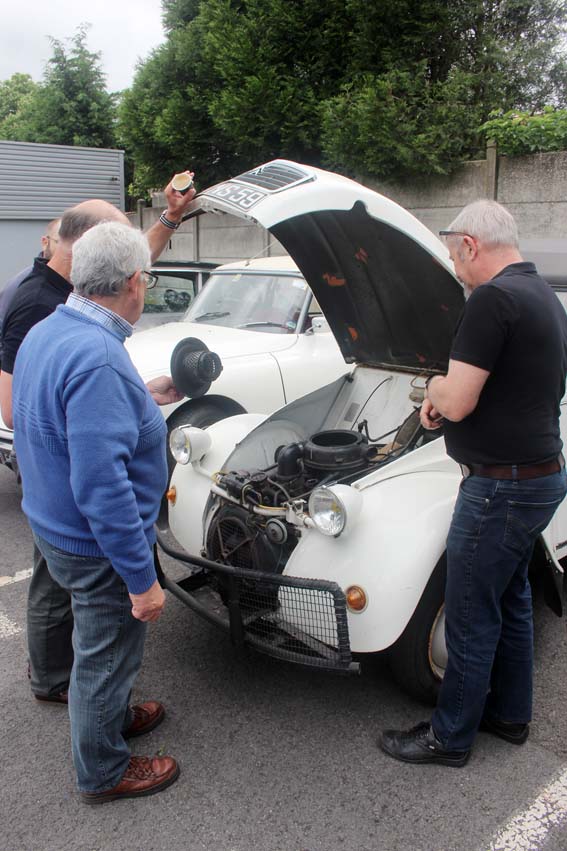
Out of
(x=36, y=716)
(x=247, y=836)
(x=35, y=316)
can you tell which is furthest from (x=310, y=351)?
(x=247, y=836)

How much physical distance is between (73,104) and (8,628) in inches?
886

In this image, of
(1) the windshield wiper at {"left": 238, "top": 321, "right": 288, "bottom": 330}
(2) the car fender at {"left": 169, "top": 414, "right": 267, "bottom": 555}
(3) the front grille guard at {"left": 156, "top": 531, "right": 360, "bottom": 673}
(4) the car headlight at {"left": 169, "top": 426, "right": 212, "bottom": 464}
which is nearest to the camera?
(3) the front grille guard at {"left": 156, "top": 531, "right": 360, "bottom": 673}

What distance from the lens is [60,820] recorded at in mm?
2455

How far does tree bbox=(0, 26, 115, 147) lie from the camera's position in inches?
877

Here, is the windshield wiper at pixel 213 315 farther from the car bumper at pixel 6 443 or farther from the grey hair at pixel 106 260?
the grey hair at pixel 106 260

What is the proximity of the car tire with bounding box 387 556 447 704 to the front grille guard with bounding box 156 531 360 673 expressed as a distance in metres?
0.33

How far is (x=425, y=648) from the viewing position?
114 inches

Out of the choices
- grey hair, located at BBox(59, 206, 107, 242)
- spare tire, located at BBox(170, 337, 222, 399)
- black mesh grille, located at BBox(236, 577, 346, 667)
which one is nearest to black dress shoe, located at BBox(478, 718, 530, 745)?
black mesh grille, located at BBox(236, 577, 346, 667)

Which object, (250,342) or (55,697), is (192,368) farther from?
(250,342)

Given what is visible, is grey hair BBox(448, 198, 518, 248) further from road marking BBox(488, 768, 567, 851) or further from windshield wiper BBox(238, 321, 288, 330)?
windshield wiper BBox(238, 321, 288, 330)

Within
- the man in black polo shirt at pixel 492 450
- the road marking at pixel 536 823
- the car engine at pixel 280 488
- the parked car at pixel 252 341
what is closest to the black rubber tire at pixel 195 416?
the parked car at pixel 252 341

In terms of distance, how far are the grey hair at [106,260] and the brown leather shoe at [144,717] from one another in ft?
5.79

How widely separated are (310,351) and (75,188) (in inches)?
597

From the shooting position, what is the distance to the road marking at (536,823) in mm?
2332
